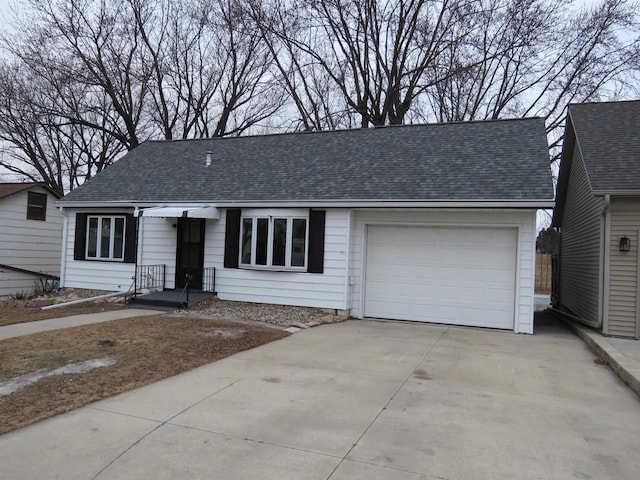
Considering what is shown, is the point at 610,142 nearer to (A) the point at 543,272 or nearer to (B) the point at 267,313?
(B) the point at 267,313

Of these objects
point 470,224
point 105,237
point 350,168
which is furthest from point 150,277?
point 470,224

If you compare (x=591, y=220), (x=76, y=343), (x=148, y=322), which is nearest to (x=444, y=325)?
(x=591, y=220)

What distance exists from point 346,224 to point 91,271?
294 inches

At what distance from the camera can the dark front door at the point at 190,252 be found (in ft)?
40.1

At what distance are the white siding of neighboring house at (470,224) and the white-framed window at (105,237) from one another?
6510 mm

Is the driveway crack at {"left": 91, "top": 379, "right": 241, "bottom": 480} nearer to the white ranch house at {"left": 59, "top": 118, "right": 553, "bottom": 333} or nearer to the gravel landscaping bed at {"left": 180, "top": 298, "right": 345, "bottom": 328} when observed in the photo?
the gravel landscaping bed at {"left": 180, "top": 298, "right": 345, "bottom": 328}

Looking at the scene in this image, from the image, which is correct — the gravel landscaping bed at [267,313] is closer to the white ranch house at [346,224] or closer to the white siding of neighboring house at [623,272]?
the white ranch house at [346,224]

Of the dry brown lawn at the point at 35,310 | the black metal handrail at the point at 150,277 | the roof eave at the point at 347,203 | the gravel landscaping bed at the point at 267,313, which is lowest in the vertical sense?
the dry brown lawn at the point at 35,310

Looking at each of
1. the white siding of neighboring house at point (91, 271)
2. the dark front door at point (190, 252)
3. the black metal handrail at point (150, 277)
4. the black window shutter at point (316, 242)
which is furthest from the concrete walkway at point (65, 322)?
the black window shutter at point (316, 242)

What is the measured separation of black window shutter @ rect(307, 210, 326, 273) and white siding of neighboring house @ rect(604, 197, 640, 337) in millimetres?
5778

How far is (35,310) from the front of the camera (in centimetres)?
1084

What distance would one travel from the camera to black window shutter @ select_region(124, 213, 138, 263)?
1269 cm

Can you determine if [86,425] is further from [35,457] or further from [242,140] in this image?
[242,140]

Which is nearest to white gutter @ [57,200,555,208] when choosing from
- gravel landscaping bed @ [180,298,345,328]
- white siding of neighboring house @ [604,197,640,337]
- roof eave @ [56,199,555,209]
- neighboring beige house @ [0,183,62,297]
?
roof eave @ [56,199,555,209]
